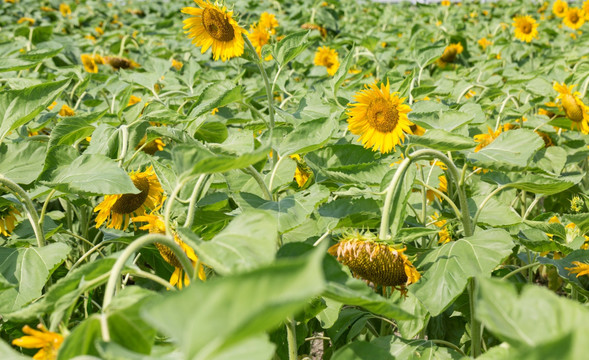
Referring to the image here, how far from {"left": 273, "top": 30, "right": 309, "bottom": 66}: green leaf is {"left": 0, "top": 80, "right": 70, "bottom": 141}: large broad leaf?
24.9 inches

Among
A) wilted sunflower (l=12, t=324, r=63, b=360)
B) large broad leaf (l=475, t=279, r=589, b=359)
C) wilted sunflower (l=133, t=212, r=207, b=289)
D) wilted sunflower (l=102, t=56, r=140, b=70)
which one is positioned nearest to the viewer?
large broad leaf (l=475, t=279, r=589, b=359)

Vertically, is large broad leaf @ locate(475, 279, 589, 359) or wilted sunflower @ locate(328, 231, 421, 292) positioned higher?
large broad leaf @ locate(475, 279, 589, 359)

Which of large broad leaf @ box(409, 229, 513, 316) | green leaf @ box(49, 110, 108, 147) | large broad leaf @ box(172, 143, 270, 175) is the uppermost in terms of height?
large broad leaf @ box(172, 143, 270, 175)

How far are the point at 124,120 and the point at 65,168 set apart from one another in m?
0.75

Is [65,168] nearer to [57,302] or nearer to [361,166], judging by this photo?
[57,302]

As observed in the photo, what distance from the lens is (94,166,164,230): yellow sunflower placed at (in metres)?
1.35

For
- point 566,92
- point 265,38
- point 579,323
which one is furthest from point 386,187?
point 265,38

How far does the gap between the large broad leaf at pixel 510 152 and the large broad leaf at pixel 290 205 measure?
1.14 feet

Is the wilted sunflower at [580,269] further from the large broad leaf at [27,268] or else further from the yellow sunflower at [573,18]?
the yellow sunflower at [573,18]

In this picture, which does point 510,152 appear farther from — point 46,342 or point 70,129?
point 70,129

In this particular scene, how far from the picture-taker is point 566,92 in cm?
197

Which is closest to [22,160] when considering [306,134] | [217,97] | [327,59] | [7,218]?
[7,218]

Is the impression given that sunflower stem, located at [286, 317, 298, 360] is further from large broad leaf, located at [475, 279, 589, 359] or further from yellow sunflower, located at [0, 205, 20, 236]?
yellow sunflower, located at [0, 205, 20, 236]

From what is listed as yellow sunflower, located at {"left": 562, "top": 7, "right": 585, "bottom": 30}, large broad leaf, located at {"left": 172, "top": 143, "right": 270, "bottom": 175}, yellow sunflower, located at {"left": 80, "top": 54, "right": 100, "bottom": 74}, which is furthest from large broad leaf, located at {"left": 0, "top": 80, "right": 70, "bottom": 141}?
yellow sunflower, located at {"left": 562, "top": 7, "right": 585, "bottom": 30}
